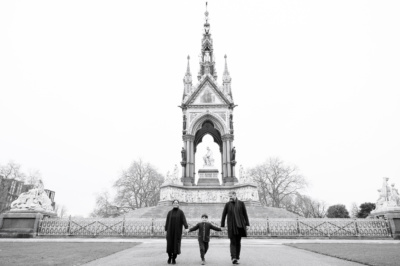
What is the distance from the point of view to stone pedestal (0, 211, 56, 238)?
14469mm

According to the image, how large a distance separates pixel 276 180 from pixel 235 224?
1816 inches

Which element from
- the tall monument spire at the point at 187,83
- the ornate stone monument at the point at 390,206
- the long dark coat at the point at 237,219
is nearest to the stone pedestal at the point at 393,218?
the ornate stone monument at the point at 390,206

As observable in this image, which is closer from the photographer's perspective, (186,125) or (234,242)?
(234,242)

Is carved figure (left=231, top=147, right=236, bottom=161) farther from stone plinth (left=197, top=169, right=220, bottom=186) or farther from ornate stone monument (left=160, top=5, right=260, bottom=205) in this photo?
stone plinth (left=197, top=169, right=220, bottom=186)

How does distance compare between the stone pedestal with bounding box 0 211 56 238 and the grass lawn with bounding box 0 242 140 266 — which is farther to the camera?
the stone pedestal with bounding box 0 211 56 238

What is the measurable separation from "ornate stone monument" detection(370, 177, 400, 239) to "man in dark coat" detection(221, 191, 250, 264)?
40.0 ft

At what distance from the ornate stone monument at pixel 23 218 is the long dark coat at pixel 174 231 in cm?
1179

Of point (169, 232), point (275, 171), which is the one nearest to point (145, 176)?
point (275, 171)

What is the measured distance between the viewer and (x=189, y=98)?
29.5 m

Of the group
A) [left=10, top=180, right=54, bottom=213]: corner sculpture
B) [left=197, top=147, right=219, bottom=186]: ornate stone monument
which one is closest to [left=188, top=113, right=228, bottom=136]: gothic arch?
[left=197, top=147, right=219, bottom=186]: ornate stone monument

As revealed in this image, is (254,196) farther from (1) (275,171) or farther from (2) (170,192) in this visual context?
(1) (275,171)

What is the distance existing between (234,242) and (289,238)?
10153 millimetres

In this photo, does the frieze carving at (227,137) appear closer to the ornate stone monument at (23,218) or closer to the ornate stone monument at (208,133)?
the ornate stone monument at (208,133)

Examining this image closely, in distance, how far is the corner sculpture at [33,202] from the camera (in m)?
15.3
